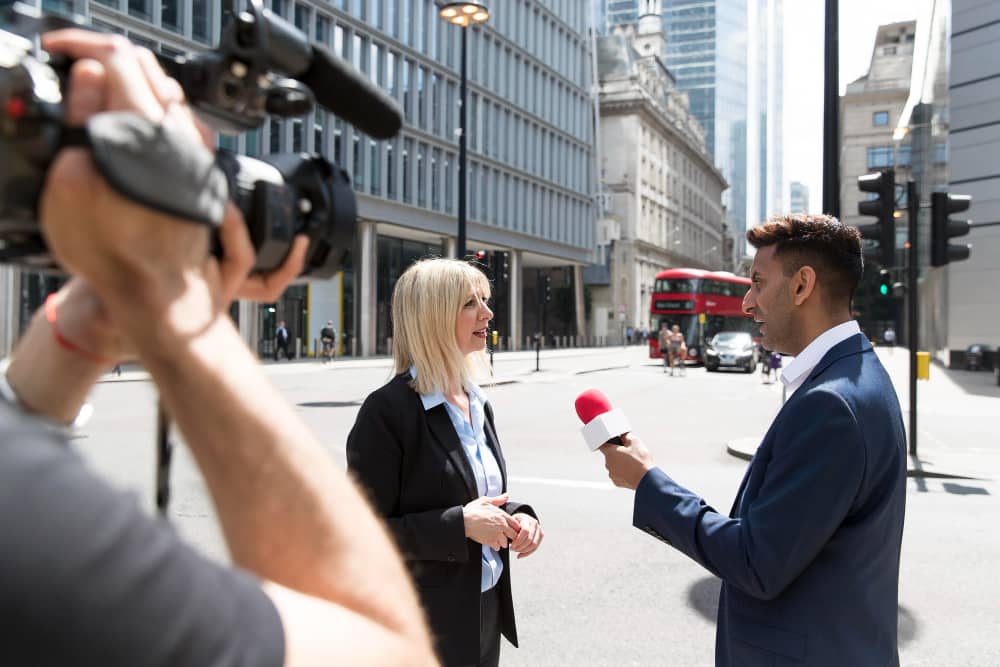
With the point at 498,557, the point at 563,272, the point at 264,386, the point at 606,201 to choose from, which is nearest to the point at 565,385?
the point at 498,557

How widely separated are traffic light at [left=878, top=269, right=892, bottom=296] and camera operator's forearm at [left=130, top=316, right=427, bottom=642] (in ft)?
45.5

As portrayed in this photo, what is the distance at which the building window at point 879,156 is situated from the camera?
64.0 metres

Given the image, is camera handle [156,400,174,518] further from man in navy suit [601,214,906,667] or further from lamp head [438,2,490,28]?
lamp head [438,2,490,28]

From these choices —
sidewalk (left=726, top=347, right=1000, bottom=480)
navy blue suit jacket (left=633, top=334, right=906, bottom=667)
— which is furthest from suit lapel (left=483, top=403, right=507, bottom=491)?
sidewalk (left=726, top=347, right=1000, bottom=480)

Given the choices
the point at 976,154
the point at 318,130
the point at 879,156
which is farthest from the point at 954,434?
the point at 879,156

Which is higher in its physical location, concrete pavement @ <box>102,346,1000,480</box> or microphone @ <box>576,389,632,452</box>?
microphone @ <box>576,389,632,452</box>

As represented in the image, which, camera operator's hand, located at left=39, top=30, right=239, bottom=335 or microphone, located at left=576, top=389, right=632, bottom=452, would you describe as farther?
microphone, located at left=576, top=389, right=632, bottom=452

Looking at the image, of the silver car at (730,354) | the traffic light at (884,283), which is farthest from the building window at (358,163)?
the traffic light at (884,283)

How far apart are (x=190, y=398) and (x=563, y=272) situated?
205ft

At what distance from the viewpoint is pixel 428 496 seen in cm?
262

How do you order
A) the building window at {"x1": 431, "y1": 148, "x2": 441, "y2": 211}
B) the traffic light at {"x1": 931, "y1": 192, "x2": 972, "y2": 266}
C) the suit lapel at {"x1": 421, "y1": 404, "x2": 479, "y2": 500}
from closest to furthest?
the suit lapel at {"x1": 421, "y1": 404, "x2": 479, "y2": 500} → the traffic light at {"x1": 931, "y1": 192, "x2": 972, "y2": 266} → the building window at {"x1": 431, "y1": 148, "x2": 441, "y2": 211}

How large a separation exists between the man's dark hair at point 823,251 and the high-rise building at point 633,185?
2523 inches

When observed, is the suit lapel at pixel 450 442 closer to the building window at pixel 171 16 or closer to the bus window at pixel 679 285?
the building window at pixel 171 16

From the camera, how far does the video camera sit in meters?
0.70
